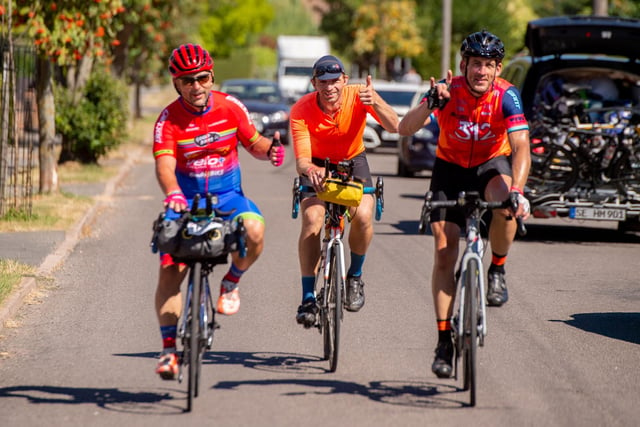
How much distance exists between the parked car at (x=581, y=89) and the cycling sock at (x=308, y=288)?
20.2 feet

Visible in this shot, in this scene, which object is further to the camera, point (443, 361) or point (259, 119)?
point (259, 119)

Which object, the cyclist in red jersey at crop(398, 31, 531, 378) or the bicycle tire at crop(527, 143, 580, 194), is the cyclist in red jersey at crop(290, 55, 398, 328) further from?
the bicycle tire at crop(527, 143, 580, 194)

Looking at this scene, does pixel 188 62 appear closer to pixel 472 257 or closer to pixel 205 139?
pixel 205 139

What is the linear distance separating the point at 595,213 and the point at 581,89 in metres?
2.03

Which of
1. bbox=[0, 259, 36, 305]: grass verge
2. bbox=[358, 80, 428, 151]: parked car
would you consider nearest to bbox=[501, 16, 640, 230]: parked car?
bbox=[0, 259, 36, 305]: grass verge

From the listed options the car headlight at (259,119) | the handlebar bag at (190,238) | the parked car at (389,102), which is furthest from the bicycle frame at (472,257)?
the car headlight at (259,119)

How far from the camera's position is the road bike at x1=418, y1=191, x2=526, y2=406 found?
6.58 metres

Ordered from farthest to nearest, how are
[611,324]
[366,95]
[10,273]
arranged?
[10,273], [611,324], [366,95]

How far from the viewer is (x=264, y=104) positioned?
32062 mm

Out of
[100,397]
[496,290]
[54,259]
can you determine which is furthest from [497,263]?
[54,259]

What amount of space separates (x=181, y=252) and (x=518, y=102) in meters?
2.20

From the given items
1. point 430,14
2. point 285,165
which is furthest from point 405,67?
point 285,165

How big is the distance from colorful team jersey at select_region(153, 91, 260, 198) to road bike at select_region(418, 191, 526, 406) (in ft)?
3.73

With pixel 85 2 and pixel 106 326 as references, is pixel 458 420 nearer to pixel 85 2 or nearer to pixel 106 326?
pixel 106 326
